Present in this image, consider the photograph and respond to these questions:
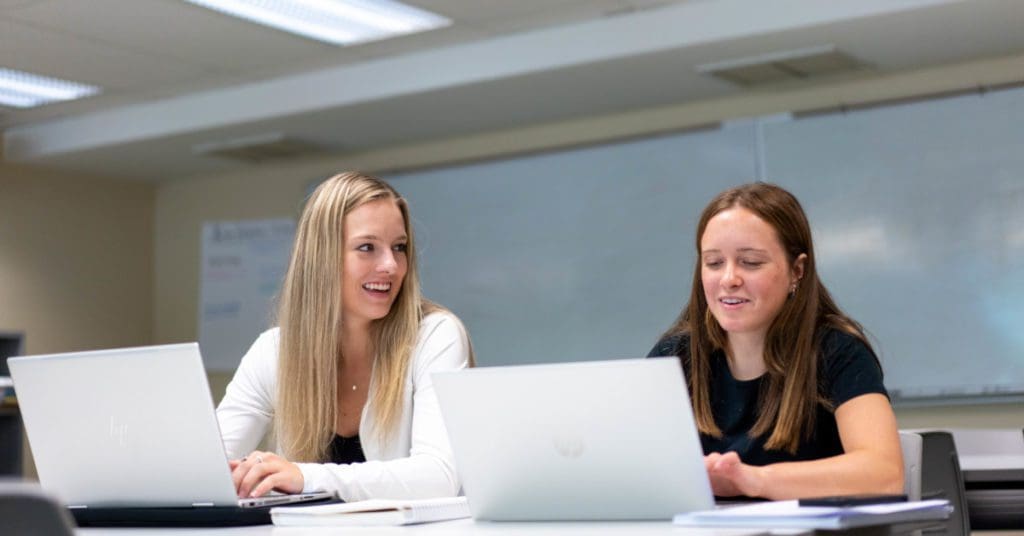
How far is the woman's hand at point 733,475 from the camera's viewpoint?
177cm

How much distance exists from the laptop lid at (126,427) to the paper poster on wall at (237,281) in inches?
184

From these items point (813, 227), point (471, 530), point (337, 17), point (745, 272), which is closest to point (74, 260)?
point (337, 17)

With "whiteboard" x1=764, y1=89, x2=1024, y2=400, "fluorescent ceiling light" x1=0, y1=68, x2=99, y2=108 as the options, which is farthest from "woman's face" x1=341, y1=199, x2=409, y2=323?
"fluorescent ceiling light" x1=0, y1=68, x2=99, y2=108

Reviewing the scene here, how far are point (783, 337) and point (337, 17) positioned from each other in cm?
303

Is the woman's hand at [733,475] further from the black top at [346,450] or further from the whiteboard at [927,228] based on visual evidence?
the whiteboard at [927,228]

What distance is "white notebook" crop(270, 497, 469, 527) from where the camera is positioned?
176 centimetres

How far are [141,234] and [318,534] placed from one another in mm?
6013

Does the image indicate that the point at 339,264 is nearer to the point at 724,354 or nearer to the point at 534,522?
the point at 724,354

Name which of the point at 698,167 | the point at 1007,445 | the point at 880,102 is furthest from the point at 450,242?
the point at 1007,445

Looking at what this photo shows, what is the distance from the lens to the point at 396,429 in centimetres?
244

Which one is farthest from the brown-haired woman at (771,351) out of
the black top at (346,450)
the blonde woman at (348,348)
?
the black top at (346,450)

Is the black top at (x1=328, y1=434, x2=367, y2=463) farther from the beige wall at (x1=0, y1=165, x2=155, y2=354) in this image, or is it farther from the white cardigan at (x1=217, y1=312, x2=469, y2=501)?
the beige wall at (x1=0, y1=165, x2=155, y2=354)

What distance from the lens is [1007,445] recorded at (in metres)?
3.63

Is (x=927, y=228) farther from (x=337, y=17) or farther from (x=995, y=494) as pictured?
(x=337, y=17)
